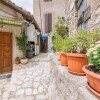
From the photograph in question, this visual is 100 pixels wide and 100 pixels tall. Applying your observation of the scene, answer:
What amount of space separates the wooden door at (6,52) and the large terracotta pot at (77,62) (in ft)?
21.8

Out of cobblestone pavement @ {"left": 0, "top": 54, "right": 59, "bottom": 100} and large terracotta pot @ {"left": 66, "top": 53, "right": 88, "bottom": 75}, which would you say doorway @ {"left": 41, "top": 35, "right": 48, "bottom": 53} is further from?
large terracotta pot @ {"left": 66, "top": 53, "right": 88, "bottom": 75}

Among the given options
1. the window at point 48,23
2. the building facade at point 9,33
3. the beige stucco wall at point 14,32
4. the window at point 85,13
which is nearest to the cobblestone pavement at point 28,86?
the building facade at point 9,33

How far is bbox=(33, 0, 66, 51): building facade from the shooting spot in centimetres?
2134

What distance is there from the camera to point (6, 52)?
8828mm

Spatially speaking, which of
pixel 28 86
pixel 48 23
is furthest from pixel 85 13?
pixel 48 23

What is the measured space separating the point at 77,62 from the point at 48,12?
19.9 metres

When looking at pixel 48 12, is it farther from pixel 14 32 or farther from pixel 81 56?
pixel 81 56

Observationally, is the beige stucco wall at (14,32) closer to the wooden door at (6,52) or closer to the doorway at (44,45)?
the wooden door at (6,52)

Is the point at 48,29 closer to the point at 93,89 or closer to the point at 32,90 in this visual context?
the point at 32,90

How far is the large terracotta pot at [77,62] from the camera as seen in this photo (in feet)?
8.04

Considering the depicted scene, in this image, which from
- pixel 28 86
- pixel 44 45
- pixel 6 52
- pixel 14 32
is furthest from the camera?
pixel 44 45

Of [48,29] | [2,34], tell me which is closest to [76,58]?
[2,34]

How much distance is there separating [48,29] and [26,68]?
1405 cm

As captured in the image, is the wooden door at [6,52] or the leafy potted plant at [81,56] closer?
the leafy potted plant at [81,56]
